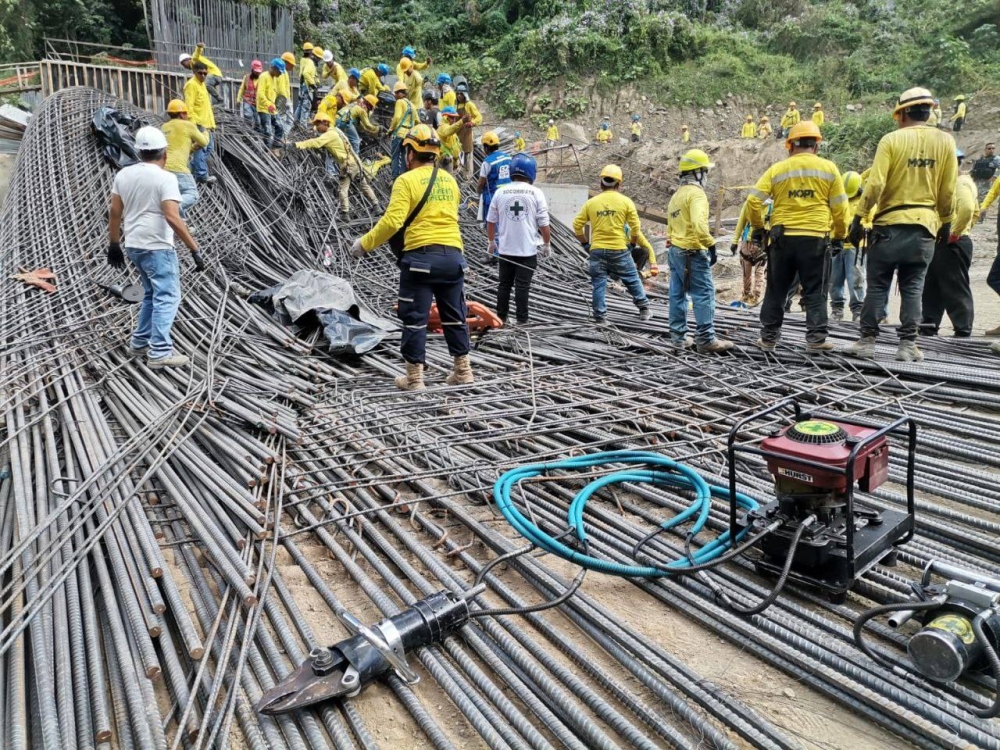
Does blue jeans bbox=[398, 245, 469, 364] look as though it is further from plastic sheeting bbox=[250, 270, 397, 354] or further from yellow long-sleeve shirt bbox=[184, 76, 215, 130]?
yellow long-sleeve shirt bbox=[184, 76, 215, 130]

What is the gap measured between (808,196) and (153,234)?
4.76 m

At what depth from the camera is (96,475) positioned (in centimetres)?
310

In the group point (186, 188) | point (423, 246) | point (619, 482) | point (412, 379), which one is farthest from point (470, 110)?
point (619, 482)

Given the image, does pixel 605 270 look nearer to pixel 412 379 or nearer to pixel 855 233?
pixel 855 233

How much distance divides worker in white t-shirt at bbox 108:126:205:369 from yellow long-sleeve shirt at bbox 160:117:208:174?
119 inches

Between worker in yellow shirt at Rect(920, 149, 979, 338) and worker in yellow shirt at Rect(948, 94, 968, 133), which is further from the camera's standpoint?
worker in yellow shirt at Rect(948, 94, 968, 133)

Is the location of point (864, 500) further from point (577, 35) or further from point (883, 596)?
point (577, 35)

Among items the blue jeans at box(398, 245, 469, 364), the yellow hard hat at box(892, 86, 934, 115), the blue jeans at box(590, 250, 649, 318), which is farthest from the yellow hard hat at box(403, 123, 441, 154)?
the yellow hard hat at box(892, 86, 934, 115)

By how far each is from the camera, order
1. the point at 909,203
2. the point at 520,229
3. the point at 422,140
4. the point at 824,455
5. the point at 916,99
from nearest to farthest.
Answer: the point at 824,455, the point at 422,140, the point at 916,99, the point at 909,203, the point at 520,229

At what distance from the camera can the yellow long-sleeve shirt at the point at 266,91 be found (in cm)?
1166

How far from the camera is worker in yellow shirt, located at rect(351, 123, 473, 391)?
4.58 m

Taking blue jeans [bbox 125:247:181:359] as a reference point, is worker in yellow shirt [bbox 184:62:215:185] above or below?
above

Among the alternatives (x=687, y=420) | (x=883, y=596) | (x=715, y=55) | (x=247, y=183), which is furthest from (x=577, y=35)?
(x=883, y=596)

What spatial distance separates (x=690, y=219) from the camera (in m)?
5.46
